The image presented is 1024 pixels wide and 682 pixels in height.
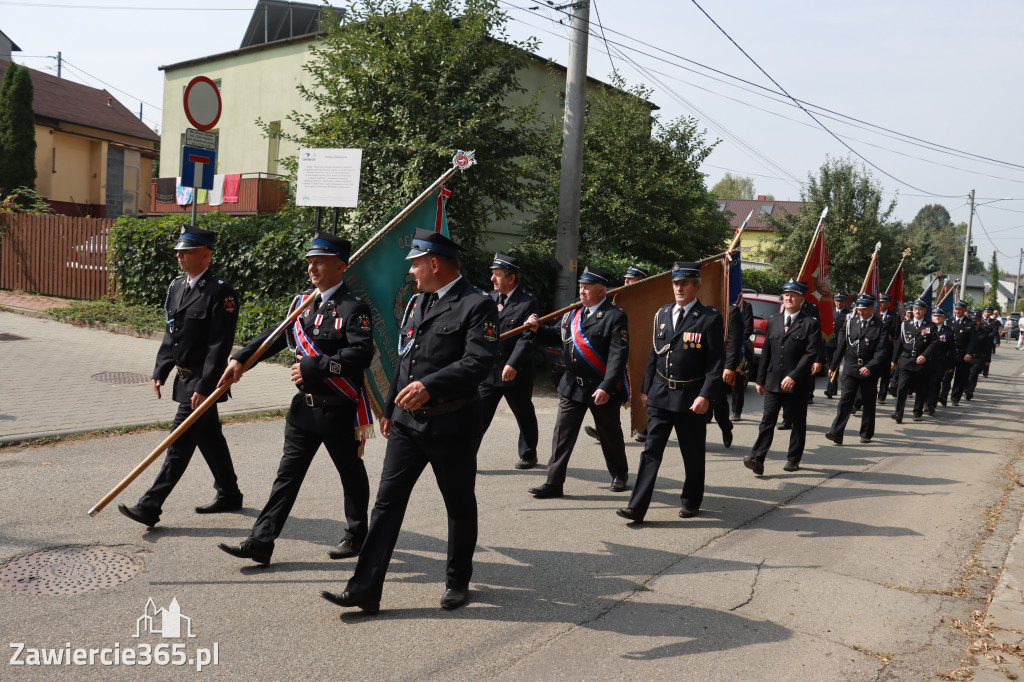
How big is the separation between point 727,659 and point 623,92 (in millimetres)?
17441

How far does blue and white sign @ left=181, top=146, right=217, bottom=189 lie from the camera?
9.16 metres

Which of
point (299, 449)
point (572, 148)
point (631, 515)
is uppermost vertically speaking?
point (572, 148)

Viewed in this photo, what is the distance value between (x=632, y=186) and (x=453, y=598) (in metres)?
15.2

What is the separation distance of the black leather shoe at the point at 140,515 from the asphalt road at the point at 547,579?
76 millimetres

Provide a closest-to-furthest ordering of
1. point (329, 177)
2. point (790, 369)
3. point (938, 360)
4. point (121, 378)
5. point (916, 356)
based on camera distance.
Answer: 1. point (790, 369)
2. point (329, 177)
3. point (121, 378)
4. point (916, 356)
5. point (938, 360)

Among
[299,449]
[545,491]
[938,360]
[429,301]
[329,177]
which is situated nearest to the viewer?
[429,301]

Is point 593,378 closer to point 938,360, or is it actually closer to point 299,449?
point 299,449

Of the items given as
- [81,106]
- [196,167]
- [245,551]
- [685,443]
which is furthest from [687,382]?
[81,106]

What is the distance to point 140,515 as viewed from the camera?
5031 mm

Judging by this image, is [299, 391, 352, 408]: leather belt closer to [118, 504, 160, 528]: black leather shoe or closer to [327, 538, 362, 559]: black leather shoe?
[327, 538, 362, 559]: black leather shoe

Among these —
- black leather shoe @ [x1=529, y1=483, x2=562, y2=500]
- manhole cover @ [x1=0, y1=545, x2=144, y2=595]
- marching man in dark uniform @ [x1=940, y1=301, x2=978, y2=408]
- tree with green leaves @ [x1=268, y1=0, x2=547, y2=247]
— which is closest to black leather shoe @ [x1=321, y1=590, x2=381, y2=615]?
manhole cover @ [x1=0, y1=545, x2=144, y2=595]

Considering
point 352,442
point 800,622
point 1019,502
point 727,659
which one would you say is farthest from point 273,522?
point 1019,502

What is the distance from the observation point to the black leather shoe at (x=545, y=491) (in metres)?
6.64
